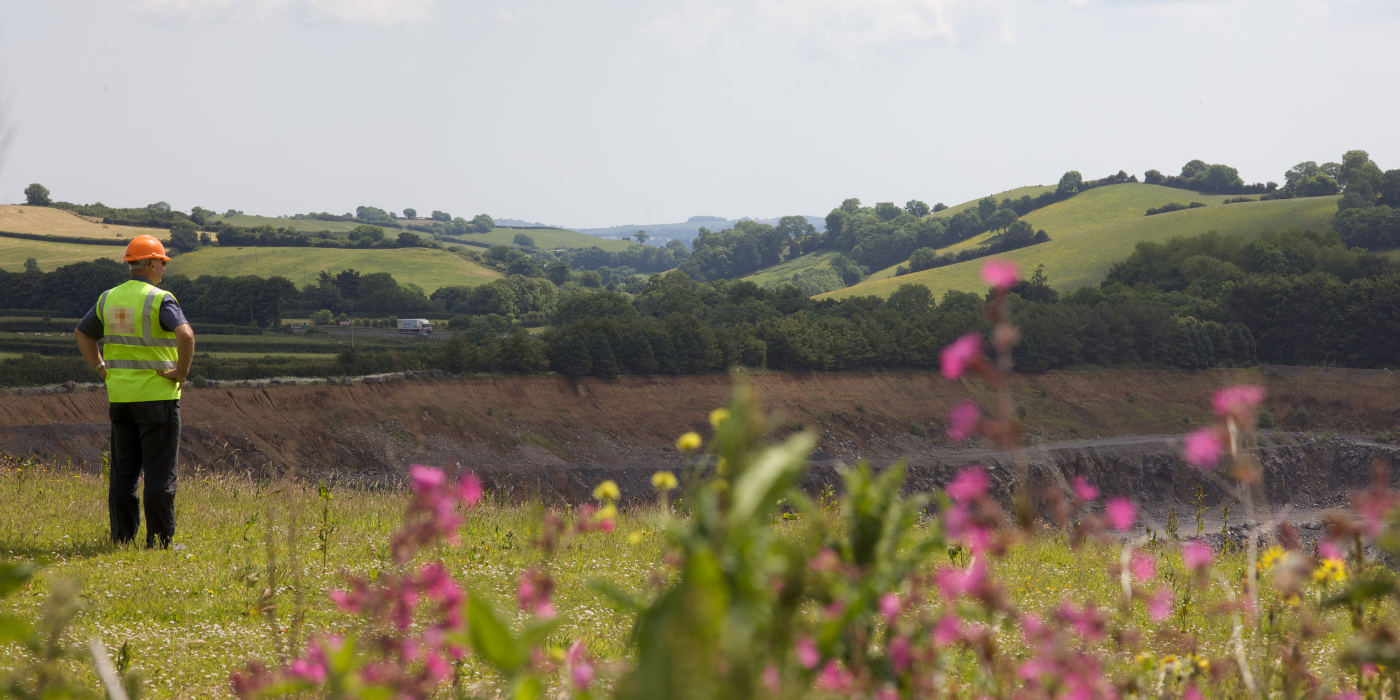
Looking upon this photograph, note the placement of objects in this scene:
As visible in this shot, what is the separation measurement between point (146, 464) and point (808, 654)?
7.25 meters

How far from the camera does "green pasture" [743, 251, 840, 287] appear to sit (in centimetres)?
15700

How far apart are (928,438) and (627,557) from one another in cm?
4655

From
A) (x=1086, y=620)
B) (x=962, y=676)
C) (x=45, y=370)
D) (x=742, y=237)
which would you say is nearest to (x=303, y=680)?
(x=1086, y=620)

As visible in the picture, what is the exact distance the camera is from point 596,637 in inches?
215

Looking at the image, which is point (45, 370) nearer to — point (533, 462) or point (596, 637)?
point (533, 462)

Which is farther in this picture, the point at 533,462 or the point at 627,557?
the point at 533,462

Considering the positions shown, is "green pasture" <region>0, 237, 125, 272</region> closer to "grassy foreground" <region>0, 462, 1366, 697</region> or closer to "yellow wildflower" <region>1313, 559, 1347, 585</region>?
"grassy foreground" <region>0, 462, 1366, 697</region>

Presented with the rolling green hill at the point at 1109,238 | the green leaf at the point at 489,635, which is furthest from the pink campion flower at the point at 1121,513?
the rolling green hill at the point at 1109,238

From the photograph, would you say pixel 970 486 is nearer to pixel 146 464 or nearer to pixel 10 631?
pixel 10 631

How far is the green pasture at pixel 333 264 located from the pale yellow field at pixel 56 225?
10258 millimetres

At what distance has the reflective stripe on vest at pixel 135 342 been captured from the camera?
7.04m

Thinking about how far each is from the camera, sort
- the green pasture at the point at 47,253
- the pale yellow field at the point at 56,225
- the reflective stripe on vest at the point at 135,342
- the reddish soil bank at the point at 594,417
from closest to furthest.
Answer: the reflective stripe on vest at the point at 135,342 → the reddish soil bank at the point at 594,417 → the green pasture at the point at 47,253 → the pale yellow field at the point at 56,225

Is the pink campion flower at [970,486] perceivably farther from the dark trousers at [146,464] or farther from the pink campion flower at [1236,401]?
the dark trousers at [146,464]

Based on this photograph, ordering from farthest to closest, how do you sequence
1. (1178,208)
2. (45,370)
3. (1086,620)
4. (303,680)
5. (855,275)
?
(855,275) → (1178,208) → (45,370) → (1086,620) → (303,680)
